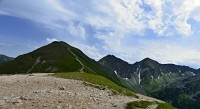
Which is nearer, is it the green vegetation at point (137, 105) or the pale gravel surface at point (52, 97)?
the pale gravel surface at point (52, 97)

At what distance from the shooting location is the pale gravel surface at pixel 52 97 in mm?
31358

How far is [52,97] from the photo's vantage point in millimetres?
34906

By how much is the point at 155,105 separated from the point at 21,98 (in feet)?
46.5

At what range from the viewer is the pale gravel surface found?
3136 cm

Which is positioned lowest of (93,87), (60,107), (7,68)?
(60,107)

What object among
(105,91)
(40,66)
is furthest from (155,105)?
(40,66)

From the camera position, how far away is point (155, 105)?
36.8 meters

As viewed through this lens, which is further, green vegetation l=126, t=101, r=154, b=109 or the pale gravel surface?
green vegetation l=126, t=101, r=154, b=109

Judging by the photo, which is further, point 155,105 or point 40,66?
point 40,66

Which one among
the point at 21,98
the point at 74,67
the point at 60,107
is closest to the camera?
the point at 60,107

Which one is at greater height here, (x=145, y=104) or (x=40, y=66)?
(x=40, y=66)

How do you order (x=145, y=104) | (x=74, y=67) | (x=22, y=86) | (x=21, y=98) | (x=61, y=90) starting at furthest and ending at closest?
(x=74, y=67), (x=22, y=86), (x=61, y=90), (x=145, y=104), (x=21, y=98)

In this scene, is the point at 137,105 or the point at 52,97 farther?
the point at 137,105

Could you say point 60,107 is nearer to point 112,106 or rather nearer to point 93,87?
point 112,106
